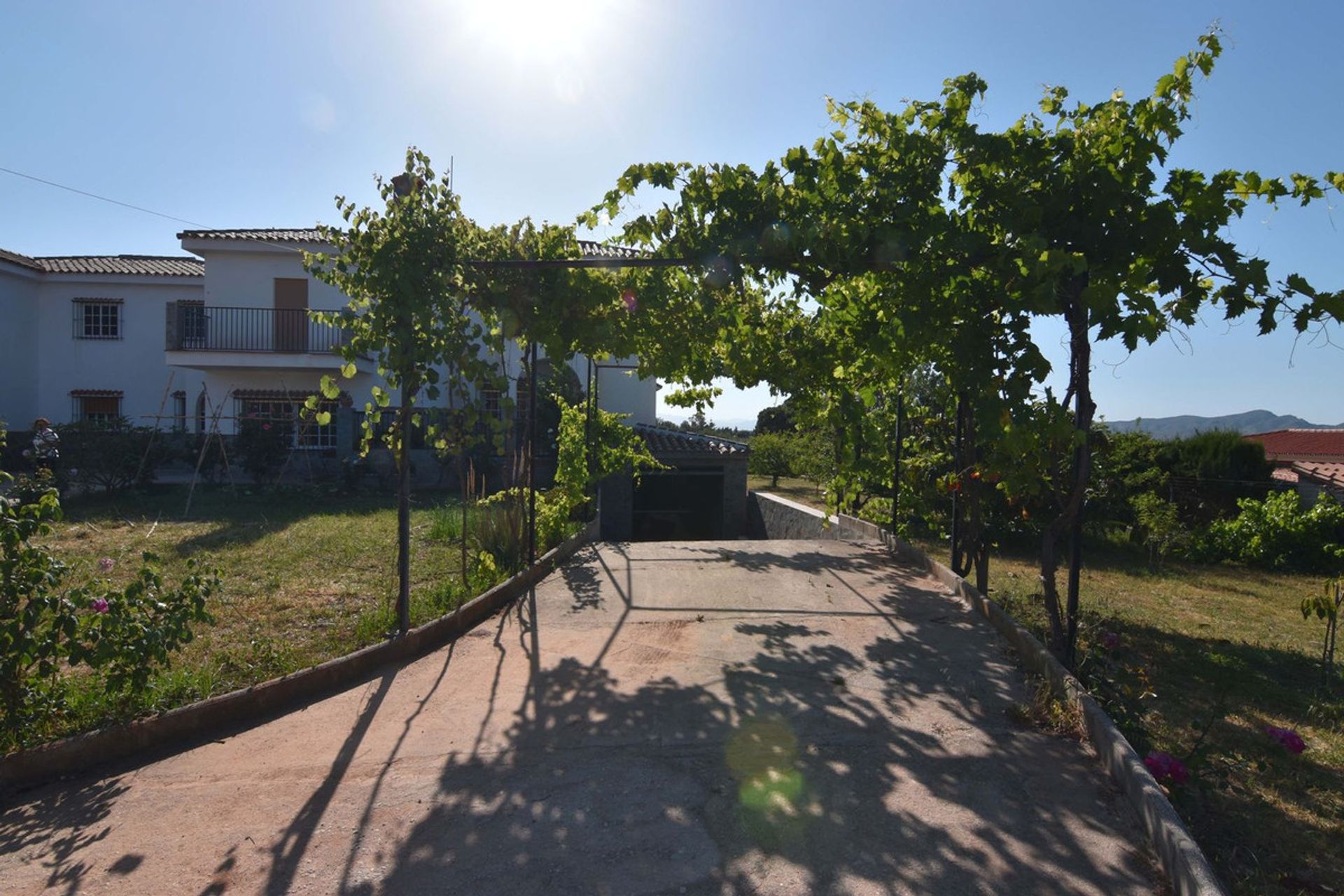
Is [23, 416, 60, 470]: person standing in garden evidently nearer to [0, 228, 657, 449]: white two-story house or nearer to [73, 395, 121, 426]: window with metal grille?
[0, 228, 657, 449]: white two-story house

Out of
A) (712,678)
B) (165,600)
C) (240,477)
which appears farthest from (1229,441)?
(240,477)

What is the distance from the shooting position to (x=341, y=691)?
5.09 meters

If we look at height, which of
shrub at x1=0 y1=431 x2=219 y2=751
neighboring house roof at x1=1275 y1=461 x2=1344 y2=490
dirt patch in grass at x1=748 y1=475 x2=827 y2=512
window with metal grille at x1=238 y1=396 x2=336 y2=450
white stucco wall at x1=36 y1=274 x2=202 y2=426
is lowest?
dirt patch in grass at x1=748 y1=475 x2=827 y2=512

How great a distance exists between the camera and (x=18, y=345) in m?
23.0

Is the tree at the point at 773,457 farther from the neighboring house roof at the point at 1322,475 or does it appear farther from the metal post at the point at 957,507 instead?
the metal post at the point at 957,507

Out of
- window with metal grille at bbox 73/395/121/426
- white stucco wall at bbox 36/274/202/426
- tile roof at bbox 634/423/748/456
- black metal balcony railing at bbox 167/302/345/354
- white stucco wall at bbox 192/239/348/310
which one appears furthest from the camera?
window with metal grille at bbox 73/395/121/426

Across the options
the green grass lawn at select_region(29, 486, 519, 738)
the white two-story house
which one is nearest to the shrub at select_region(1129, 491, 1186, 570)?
the green grass lawn at select_region(29, 486, 519, 738)

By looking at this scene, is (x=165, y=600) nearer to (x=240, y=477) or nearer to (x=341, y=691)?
(x=341, y=691)

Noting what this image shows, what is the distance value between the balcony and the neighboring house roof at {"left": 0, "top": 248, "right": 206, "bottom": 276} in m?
1.97

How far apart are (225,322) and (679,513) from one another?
13.5m

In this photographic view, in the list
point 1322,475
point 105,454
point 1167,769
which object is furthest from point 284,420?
point 1322,475

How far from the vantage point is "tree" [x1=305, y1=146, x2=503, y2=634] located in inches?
214

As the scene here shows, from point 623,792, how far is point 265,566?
671 cm

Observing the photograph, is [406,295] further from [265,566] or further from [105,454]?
[105,454]
